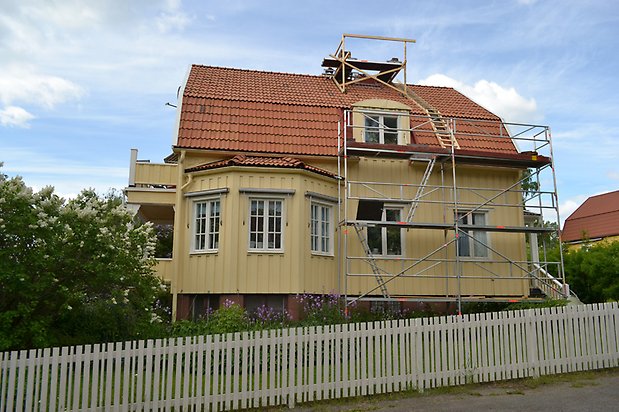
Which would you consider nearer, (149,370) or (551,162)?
(149,370)

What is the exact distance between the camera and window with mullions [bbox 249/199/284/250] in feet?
45.1

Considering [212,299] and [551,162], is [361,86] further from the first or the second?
[212,299]

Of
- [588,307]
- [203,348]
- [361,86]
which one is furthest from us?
[361,86]

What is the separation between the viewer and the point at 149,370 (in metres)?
7.57

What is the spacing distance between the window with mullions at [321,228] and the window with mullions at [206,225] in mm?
2486

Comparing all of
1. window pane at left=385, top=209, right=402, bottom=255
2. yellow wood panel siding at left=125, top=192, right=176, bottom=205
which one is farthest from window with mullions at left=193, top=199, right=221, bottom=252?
window pane at left=385, top=209, right=402, bottom=255

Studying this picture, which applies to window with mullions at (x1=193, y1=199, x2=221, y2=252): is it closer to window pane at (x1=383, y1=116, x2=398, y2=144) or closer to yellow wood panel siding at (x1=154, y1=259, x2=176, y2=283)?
yellow wood panel siding at (x1=154, y1=259, x2=176, y2=283)

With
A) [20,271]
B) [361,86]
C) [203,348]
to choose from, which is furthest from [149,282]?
[361,86]

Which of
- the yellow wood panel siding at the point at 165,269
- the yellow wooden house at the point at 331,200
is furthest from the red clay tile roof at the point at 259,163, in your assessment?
the yellow wood panel siding at the point at 165,269

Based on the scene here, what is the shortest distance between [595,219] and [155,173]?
34731 millimetres

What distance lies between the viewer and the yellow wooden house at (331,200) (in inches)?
540

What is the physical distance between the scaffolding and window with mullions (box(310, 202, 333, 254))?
1.37ft

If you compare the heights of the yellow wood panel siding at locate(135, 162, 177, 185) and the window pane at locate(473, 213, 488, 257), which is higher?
the yellow wood panel siding at locate(135, 162, 177, 185)

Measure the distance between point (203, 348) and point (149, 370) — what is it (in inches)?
31.6
